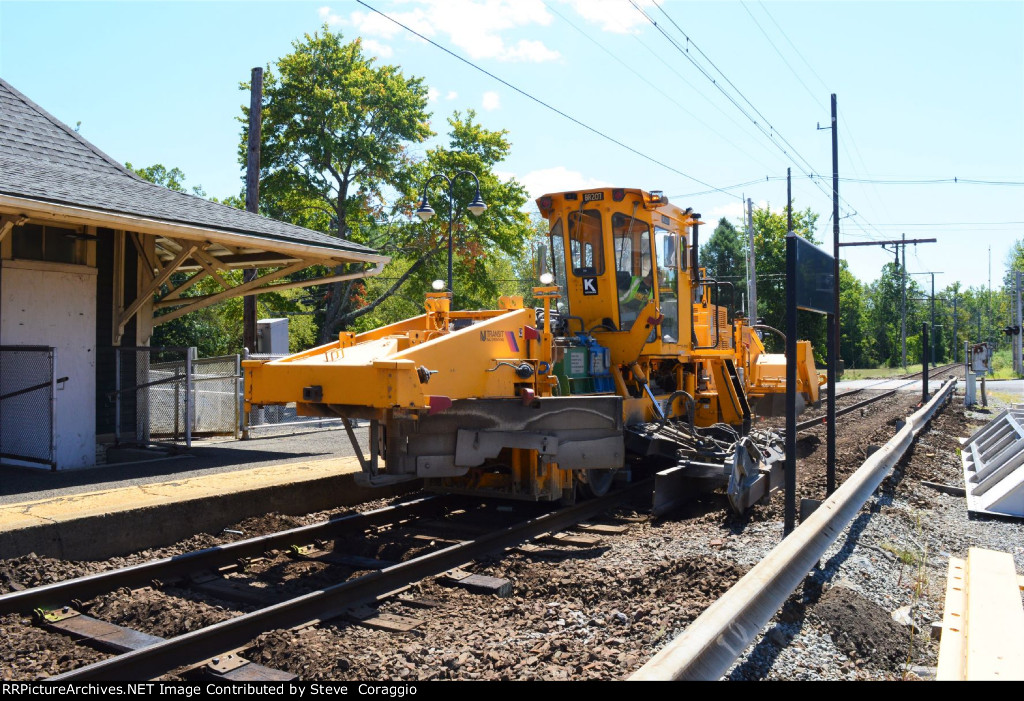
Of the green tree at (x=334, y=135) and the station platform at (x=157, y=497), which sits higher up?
the green tree at (x=334, y=135)

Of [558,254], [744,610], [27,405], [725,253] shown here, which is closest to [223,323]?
[27,405]

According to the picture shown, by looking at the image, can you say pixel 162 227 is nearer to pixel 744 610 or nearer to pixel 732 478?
pixel 732 478

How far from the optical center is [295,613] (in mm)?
5473

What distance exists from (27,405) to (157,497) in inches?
172

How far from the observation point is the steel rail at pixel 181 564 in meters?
5.61

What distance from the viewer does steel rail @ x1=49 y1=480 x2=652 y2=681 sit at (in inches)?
177

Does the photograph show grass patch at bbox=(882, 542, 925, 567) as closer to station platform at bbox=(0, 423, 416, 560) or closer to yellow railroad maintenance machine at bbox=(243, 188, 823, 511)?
yellow railroad maintenance machine at bbox=(243, 188, 823, 511)

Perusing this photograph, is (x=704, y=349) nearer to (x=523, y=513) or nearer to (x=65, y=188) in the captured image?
(x=523, y=513)

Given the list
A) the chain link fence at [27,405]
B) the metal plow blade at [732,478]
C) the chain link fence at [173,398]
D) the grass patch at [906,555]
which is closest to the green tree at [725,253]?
the chain link fence at [173,398]

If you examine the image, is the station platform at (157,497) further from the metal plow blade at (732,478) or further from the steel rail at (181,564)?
the metal plow blade at (732,478)

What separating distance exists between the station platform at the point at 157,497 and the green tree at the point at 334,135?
73.3 ft

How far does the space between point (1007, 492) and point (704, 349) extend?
410 centimetres

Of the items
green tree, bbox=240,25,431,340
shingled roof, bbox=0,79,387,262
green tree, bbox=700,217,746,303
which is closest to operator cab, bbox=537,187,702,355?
shingled roof, bbox=0,79,387,262

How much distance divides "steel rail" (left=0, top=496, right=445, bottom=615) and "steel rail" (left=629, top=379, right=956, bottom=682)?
4453 millimetres
